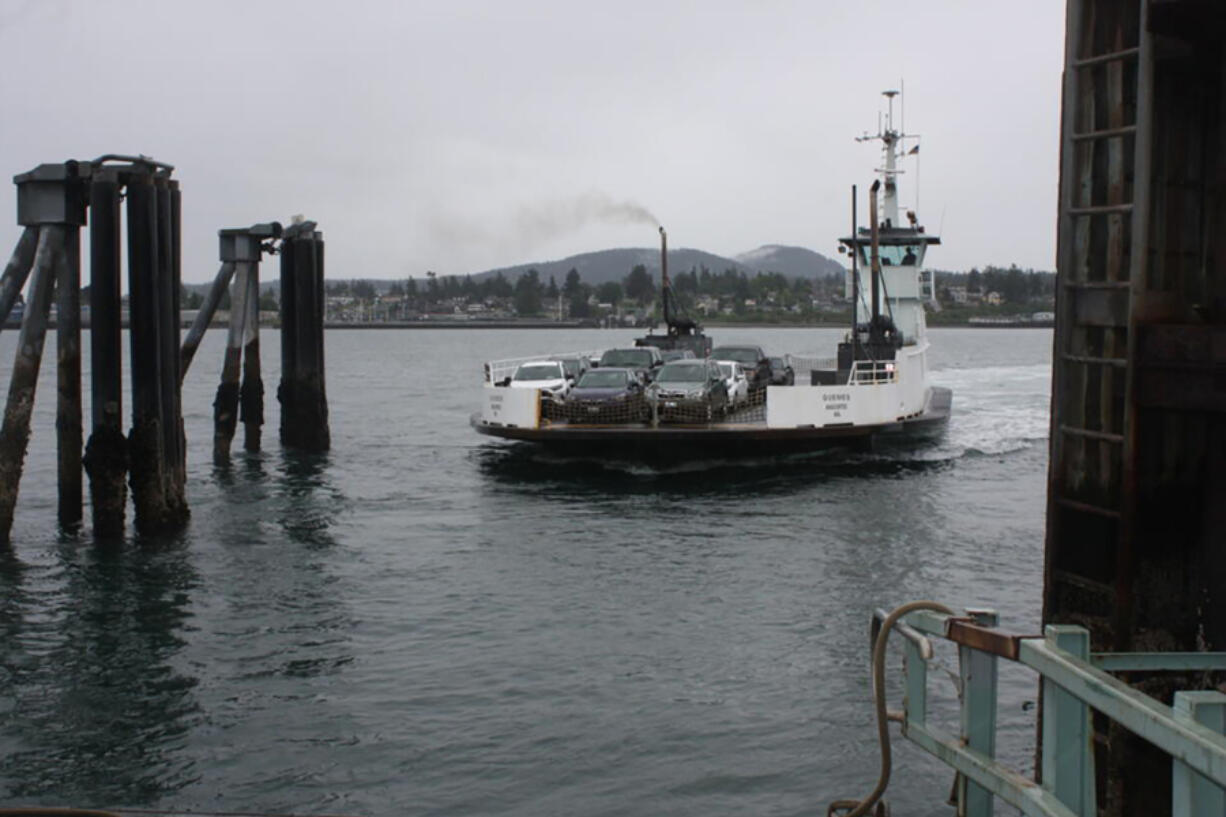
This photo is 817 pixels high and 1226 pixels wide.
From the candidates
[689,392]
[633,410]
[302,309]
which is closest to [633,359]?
[689,392]

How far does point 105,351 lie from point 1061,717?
59.8 ft

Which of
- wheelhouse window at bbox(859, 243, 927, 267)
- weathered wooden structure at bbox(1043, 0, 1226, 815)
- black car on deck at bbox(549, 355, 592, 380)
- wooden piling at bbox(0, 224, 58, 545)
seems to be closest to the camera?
weathered wooden structure at bbox(1043, 0, 1226, 815)

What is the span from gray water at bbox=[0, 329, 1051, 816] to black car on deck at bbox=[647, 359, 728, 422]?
155 centimetres

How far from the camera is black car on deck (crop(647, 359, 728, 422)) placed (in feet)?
96.5

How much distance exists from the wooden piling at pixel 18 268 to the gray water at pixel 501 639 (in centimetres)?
417

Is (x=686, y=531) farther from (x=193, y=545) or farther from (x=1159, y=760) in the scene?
(x=1159, y=760)

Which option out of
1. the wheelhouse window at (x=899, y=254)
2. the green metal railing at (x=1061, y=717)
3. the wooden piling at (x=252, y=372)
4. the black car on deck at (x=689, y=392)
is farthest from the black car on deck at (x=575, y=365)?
the green metal railing at (x=1061, y=717)

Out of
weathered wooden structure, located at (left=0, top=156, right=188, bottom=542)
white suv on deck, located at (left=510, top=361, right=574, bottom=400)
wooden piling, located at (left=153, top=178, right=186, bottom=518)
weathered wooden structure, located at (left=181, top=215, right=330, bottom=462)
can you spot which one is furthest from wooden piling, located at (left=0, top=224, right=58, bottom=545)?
white suv on deck, located at (left=510, top=361, right=574, bottom=400)

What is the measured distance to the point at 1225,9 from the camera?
7855mm

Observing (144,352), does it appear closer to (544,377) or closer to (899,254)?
(544,377)

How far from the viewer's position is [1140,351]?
789cm

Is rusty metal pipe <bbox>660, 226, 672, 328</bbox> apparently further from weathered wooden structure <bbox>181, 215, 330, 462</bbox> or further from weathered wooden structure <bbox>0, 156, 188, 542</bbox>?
weathered wooden structure <bbox>0, 156, 188, 542</bbox>

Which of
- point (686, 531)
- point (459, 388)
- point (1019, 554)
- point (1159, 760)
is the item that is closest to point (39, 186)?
point (686, 531)

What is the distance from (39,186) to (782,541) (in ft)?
44.9
